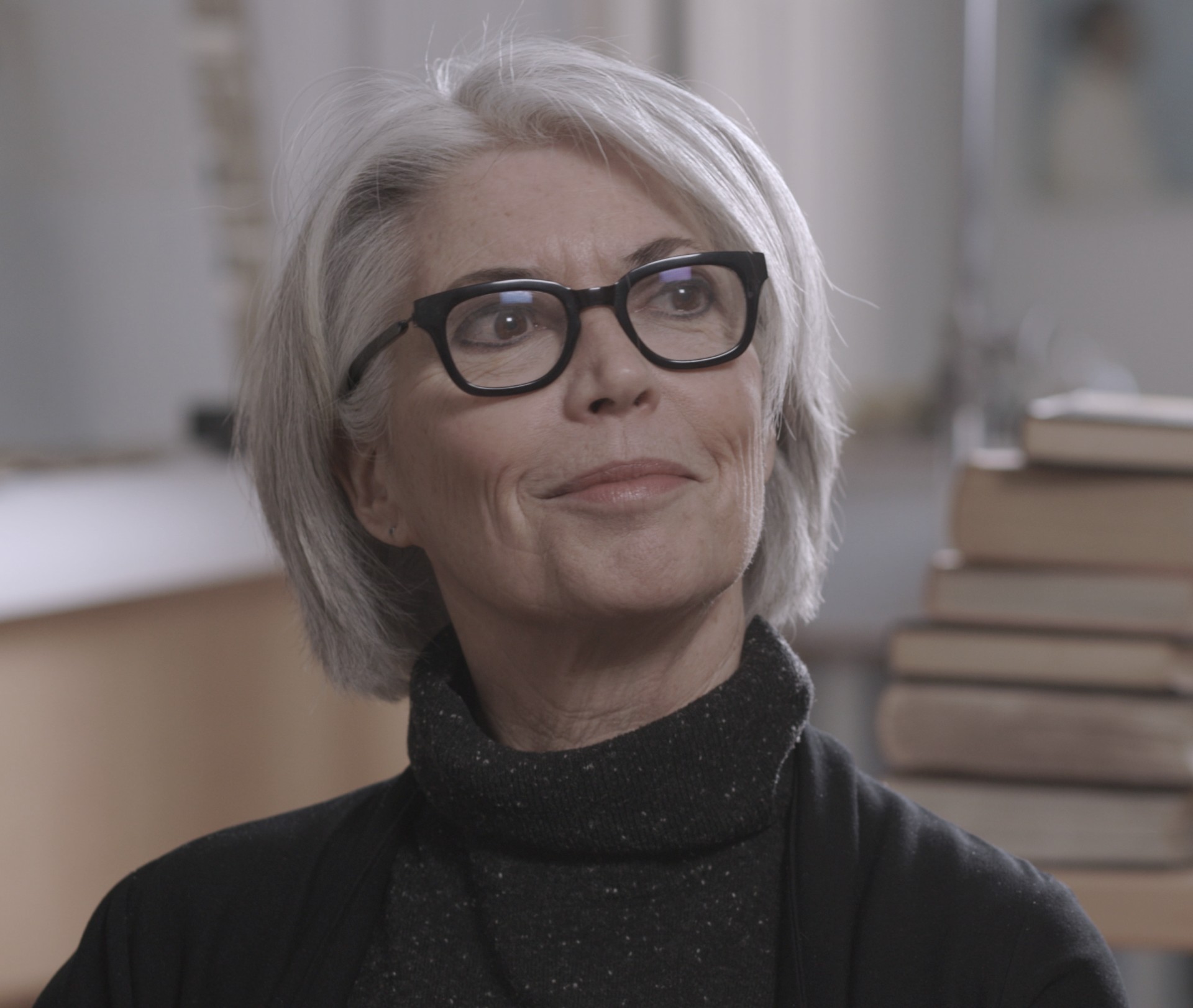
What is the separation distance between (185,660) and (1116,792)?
1221 mm

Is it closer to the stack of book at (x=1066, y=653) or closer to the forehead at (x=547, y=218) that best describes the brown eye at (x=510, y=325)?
the forehead at (x=547, y=218)

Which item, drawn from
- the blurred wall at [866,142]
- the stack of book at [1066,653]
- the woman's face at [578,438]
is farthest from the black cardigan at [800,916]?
the blurred wall at [866,142]

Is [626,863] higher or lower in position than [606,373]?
lower

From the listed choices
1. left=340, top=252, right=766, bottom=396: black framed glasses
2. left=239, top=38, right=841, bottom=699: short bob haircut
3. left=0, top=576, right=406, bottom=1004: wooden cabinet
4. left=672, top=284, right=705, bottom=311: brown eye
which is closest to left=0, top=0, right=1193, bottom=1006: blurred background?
left=0, top=576, right=406, bottom=1004: wooden cabinet

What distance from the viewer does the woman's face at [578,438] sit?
102 centimetres

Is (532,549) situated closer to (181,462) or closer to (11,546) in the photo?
(11,546)

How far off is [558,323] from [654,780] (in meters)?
0.36

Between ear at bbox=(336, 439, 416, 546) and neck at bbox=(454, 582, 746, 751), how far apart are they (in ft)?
0.37

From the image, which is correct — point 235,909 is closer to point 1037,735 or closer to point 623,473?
point 623,473

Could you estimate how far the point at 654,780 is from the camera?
106 cm

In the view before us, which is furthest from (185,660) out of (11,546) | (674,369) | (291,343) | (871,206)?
(871,206)

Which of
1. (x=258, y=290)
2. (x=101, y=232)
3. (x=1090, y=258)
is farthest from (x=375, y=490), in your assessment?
(x=1090, y=258)

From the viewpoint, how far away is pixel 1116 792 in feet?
5.25

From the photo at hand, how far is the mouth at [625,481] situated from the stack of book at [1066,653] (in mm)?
696
